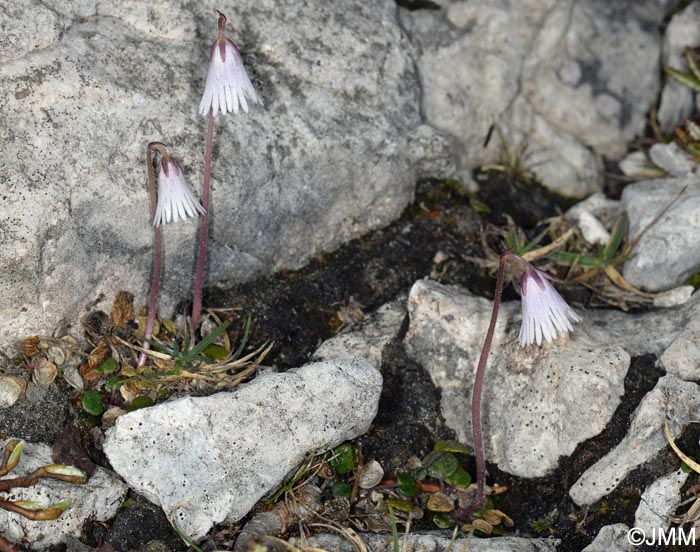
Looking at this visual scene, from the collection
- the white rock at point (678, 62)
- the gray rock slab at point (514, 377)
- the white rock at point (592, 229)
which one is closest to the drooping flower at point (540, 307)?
Answer: the gray rock slab at point (514, 377)

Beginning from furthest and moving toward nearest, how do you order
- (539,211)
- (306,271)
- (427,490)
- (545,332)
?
(539,211) < (306,271) < (427,490) < (545,332)

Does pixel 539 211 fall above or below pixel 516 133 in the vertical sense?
below

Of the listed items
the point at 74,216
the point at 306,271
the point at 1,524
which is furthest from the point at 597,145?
the point at 1,524

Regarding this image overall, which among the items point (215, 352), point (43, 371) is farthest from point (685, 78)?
point (43, 371)

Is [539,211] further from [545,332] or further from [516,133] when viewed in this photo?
[545,332]

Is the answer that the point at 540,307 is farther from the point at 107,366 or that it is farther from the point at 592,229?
the point at 107,366

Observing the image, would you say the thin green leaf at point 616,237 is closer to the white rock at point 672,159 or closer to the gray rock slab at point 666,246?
the gray rock slab at point 666,246
